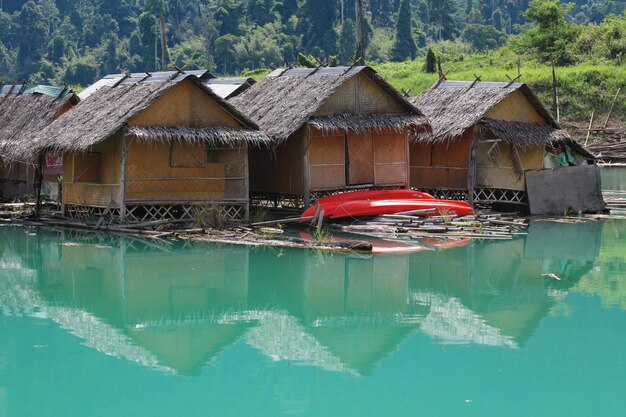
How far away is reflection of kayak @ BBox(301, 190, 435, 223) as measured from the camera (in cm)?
1920

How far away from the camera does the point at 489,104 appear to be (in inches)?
850

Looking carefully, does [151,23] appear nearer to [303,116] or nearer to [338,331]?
[303,116]

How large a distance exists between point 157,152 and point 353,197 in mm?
3698

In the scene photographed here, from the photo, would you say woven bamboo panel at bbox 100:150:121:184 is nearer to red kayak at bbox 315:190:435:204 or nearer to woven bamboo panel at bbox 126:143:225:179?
woven bamboo panel at bbox 126:143:225:179

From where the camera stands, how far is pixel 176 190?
1911 cm

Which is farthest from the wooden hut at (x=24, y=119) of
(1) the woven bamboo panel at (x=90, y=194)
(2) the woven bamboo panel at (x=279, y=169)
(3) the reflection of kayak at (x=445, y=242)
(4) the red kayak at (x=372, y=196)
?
(3) the reflection of kayak at (x=445, y=242)

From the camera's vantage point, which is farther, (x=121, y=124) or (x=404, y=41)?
(x=404, y=41)

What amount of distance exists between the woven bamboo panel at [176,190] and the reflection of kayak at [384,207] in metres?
2.22

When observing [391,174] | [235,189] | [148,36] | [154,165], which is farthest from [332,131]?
[148,36]

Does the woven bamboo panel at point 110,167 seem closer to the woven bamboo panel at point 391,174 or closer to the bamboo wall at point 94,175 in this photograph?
the bamboo wall at point 94,175

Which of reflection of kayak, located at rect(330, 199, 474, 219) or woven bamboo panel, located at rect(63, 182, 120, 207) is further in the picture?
reflection of kayak, located at rect(330, 199, 474, 219)

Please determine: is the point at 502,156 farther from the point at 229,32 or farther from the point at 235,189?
the point at 229,32

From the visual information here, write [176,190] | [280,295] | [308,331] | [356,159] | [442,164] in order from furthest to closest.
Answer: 1. [442,164]
2. [356,159]
3. [176,190]
4. [280,295]
5. [308,331]

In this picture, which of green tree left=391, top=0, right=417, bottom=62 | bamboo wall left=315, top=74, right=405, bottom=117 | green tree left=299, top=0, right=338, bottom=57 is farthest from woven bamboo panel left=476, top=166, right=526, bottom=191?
green tree left=391, top=0, right=417, bottom=62
